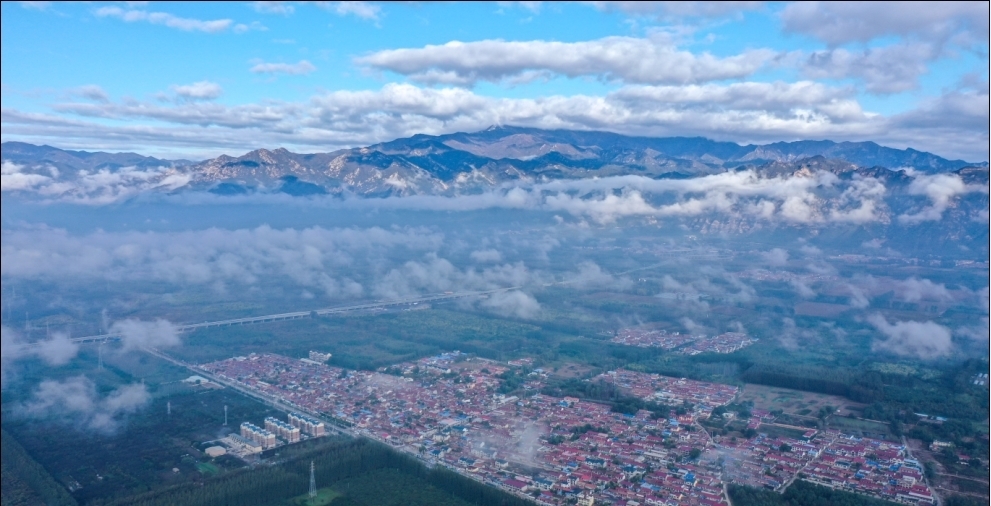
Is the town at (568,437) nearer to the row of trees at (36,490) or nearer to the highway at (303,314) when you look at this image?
the row of trees at (36,490)

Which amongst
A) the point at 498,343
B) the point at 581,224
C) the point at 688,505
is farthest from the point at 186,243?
the point at 688,505

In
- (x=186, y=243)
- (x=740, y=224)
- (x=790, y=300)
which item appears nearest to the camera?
(x=790, y=300)

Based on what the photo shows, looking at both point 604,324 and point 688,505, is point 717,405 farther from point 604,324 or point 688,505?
point 604,324

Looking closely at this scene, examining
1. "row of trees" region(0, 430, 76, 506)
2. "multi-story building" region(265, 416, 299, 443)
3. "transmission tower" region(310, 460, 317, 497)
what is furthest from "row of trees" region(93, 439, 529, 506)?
"multi-story building" region(265, 416, 299, 443)

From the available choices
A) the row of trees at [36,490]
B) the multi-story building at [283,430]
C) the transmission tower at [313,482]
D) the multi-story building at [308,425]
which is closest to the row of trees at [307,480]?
the transmission tower at [313,482]

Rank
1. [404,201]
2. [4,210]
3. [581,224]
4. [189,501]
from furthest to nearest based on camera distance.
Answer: [404,201]
[581,224]
[189,501]
[4,210]

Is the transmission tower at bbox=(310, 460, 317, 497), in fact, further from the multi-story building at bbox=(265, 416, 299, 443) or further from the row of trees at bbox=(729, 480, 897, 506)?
the row of trees at bbox=(729, 480, 897, 506)
